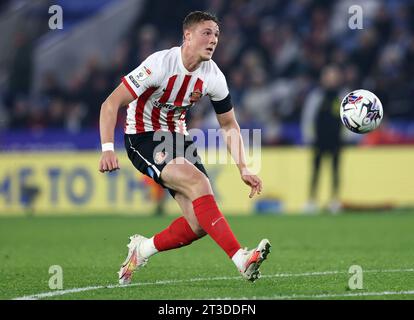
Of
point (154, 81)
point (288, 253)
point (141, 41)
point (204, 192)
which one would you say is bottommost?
point (288, 253)

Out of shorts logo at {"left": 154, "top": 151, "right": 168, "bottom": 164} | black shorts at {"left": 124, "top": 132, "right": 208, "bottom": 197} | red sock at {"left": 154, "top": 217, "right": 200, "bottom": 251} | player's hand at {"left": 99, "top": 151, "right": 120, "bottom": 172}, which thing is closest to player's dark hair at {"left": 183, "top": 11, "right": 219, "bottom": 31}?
black shorts at {"left": 124, "top": 132, "right": 208, "bottom": 197}

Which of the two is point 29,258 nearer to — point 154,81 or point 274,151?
point 154,81

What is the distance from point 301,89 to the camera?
56.3 ft

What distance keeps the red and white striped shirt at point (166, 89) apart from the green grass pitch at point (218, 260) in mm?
1116

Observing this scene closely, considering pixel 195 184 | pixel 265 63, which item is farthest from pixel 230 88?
pixel 195 184

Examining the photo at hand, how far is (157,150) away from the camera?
21.6ft

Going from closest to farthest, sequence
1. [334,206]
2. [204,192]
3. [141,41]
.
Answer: [204,192] → [334,206] → [141,41]

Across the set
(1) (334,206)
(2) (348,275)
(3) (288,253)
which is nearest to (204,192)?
(2) (348,275)

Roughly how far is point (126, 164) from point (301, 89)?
3903 mm

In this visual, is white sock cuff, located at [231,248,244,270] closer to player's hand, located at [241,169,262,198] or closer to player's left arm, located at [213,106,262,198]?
player's hand, located at [241,169,262,198]

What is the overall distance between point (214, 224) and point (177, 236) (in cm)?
45

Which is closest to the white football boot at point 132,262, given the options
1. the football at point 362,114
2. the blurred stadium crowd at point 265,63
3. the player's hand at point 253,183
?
the player's hand at point 253,183

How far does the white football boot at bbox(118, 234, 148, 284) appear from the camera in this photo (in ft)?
21.6

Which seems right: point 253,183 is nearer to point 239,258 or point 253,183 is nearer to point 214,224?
point 214,224
